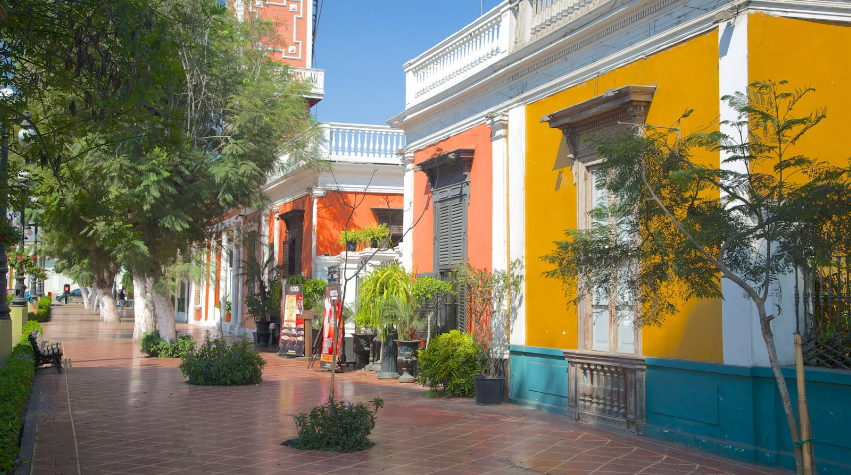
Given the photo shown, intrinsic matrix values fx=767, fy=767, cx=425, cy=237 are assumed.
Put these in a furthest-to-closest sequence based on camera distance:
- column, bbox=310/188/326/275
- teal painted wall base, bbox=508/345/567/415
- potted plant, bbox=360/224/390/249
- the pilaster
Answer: column, bbox=310/188/326/275 < potted plant, bbox=360/224/390/249 < the pilaster < teal painted wall base, bbox=508/345/567/415

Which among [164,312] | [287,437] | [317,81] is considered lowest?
[287,437]

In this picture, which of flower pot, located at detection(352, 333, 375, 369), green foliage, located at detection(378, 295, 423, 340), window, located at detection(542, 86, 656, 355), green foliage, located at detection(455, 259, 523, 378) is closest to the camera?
window, located at detection(542, 86, 656, 355)

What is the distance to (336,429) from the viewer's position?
7684mm

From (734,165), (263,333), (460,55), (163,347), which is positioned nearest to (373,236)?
(263,333)

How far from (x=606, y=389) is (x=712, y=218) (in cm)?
450

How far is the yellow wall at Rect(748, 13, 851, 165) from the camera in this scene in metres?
7.70

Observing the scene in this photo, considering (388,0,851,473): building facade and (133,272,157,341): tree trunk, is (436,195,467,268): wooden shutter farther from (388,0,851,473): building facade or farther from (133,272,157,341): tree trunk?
(133,272,157,341): tree trunk

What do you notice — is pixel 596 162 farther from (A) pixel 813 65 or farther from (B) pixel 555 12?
(A) pixel 813 65

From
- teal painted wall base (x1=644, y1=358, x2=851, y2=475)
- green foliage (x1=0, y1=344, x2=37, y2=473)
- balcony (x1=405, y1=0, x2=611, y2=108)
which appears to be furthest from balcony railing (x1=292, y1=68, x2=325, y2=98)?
teal painted wall base (x1=644, y1=358, x2=851, y2=475)

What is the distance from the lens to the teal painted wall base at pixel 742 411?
6809mm

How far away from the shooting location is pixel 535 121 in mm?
11344

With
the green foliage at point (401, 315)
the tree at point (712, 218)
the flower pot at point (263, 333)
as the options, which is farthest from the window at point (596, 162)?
the flower pot at point (263, 333)

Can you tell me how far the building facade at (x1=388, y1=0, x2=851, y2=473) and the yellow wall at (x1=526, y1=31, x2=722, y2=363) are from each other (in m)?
0.02

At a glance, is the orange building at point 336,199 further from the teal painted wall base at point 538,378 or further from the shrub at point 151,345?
the teal painted wall base at point 538,378
